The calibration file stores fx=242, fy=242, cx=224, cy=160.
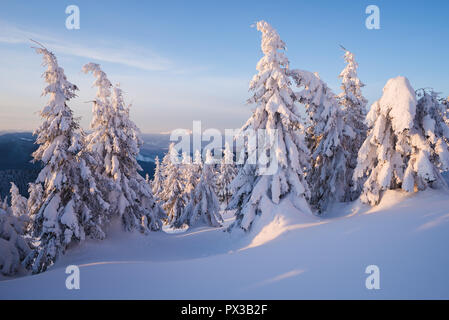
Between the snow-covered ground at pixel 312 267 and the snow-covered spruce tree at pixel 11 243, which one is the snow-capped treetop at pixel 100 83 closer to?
the snow-covered spruce tree at pixel 11 243

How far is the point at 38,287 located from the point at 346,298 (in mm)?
10313

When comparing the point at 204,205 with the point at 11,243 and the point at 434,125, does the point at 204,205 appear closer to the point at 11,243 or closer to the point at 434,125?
the point at 11,243

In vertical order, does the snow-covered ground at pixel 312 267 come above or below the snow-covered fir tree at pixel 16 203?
above

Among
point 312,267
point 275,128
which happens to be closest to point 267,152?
point 275,128

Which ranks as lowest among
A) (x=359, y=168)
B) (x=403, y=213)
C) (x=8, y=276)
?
(x=8, y=276)

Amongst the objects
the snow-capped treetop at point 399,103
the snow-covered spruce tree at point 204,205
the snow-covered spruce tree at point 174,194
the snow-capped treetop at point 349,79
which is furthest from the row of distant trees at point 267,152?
the snow-covered spruce tree at point 174,194

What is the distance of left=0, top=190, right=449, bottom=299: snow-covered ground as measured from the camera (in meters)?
6.53

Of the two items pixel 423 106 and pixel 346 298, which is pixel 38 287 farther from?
pixel 423 106

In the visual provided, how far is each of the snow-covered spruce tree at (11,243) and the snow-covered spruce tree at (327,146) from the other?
66.8 feet

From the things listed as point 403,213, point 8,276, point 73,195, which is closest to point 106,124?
point 73,195

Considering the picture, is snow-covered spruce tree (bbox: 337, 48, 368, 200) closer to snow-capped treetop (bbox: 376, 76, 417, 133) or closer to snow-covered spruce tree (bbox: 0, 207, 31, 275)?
snow-capped treetop (bbox: 376, 76, 417, 133)

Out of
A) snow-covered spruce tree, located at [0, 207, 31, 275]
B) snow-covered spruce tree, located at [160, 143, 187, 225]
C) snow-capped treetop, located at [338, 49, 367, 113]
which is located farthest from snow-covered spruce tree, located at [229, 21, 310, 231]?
snow-covered spruce tree, located at [160, 143, 187, 225]

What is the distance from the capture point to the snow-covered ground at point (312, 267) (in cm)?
653
